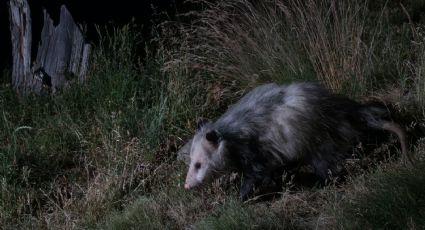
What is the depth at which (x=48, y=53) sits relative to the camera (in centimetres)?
679

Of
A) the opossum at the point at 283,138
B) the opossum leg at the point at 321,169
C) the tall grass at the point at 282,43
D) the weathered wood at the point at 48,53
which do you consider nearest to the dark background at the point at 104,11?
the weathered wood at the point at 48,53

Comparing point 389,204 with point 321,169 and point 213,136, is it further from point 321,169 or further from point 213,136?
point 213,136

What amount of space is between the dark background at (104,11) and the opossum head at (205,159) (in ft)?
6.26

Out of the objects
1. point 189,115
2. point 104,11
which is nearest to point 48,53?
point 104,11

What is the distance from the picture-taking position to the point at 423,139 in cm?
493

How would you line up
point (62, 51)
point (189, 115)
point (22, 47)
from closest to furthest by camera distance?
1. point (189, 115)
2. point (62, 51)
3. point (22, 47)

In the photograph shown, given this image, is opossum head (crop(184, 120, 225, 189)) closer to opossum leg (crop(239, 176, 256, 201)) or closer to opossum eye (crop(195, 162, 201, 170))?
opossum eye (crop(195, 162, 201, 170))

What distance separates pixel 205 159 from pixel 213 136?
208 mm

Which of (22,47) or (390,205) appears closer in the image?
(390,205)

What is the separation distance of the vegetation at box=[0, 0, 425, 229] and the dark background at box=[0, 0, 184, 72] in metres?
0.15

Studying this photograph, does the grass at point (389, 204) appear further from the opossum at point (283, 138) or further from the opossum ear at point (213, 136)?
the opossum ear at point (213, 136)

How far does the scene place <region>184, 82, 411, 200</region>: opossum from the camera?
5.06 metres

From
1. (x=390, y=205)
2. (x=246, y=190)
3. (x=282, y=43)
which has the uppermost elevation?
(x=282, y=43)

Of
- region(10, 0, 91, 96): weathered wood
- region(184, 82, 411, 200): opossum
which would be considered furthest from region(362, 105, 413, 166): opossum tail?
region(10, 0, 91, 96): weathered wood
